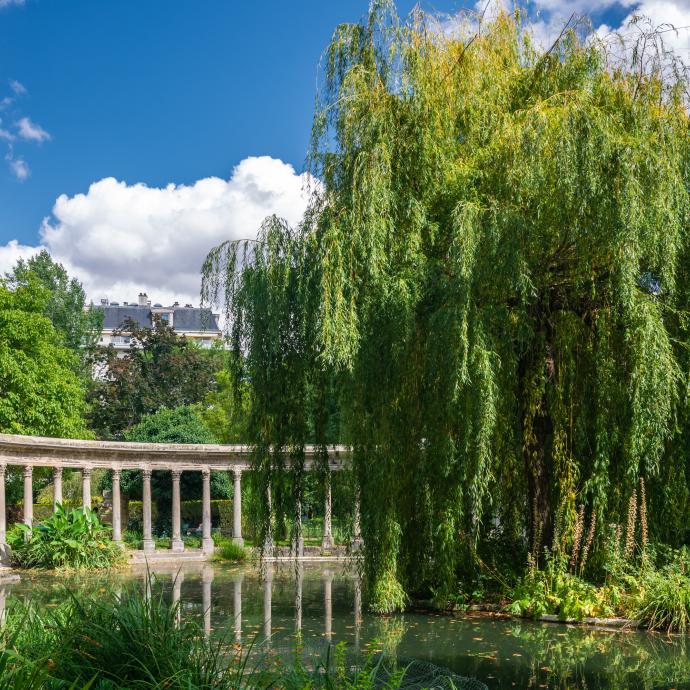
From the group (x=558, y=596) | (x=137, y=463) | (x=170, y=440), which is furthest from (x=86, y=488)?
(x=558, y=596)

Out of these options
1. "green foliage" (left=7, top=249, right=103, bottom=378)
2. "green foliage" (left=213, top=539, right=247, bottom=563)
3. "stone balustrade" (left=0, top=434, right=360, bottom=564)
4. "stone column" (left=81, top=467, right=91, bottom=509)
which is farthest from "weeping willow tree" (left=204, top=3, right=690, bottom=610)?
"green foliage" (left=7, top=249, right=103, bottom=378)

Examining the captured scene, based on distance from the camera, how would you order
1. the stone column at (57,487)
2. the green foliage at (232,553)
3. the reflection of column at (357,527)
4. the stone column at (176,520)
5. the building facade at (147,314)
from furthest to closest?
the building facade at (147,314), the stone column at (176,520), the stone column at (57,487), the green foliage at (232,553), the reflection of column at (357,527)

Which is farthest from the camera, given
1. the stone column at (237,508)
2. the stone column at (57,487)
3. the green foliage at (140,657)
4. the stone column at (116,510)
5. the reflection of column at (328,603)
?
the stone column at (237,508)

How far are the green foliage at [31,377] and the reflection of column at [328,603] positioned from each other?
18.6 m

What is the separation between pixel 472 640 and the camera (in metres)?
16.9

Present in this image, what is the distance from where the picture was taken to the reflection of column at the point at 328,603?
18.3 m

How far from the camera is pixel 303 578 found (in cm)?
3089

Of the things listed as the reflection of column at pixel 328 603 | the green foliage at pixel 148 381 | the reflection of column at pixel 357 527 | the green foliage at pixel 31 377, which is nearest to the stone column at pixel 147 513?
the green foliage at pixel 31 377

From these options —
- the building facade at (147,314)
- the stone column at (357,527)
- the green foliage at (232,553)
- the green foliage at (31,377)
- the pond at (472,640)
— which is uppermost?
the building facade at (147,314)

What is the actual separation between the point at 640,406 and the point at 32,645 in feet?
38.6

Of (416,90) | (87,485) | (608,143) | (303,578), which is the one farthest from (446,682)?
(87,485)

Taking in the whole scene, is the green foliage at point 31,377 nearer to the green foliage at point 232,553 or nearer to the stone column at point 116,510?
the stone column at point 116,510

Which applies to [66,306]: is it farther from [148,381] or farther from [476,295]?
[476,295]

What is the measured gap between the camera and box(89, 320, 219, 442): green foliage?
2462 inches
